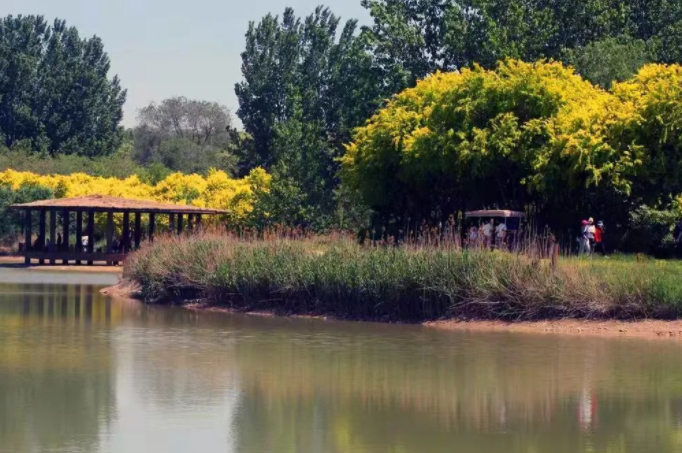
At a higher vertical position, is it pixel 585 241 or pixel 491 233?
pixel 491 233

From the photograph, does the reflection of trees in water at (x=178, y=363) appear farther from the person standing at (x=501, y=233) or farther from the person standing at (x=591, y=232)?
→ the person standing at (x=591, y=232)

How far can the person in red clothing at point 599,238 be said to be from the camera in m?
39.3

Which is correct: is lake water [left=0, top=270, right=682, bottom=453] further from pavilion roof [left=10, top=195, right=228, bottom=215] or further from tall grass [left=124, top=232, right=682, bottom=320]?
pavilion roof [left=10, top=195, right=228, bottom=215]

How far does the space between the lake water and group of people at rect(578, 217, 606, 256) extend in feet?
37.3

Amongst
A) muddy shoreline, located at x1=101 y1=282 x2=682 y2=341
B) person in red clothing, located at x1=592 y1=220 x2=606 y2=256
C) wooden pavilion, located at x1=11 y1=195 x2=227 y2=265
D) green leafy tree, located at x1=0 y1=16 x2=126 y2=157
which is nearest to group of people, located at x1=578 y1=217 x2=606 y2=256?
person in red clothing, located at x1=592 y1=220 x2=606 y2=256

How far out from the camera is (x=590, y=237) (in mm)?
38750

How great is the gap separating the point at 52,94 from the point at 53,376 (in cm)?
7217

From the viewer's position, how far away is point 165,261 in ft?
114

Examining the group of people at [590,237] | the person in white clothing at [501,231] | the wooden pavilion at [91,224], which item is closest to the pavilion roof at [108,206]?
the wooden pavilion at [91,224]

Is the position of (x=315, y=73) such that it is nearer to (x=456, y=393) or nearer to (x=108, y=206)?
(x=108, y=206)

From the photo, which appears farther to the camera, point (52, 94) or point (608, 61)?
point (52, 94)

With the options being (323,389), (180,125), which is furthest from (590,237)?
(180,125)

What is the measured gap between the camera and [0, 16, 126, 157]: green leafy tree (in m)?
88.4

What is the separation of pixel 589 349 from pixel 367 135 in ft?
83.0
